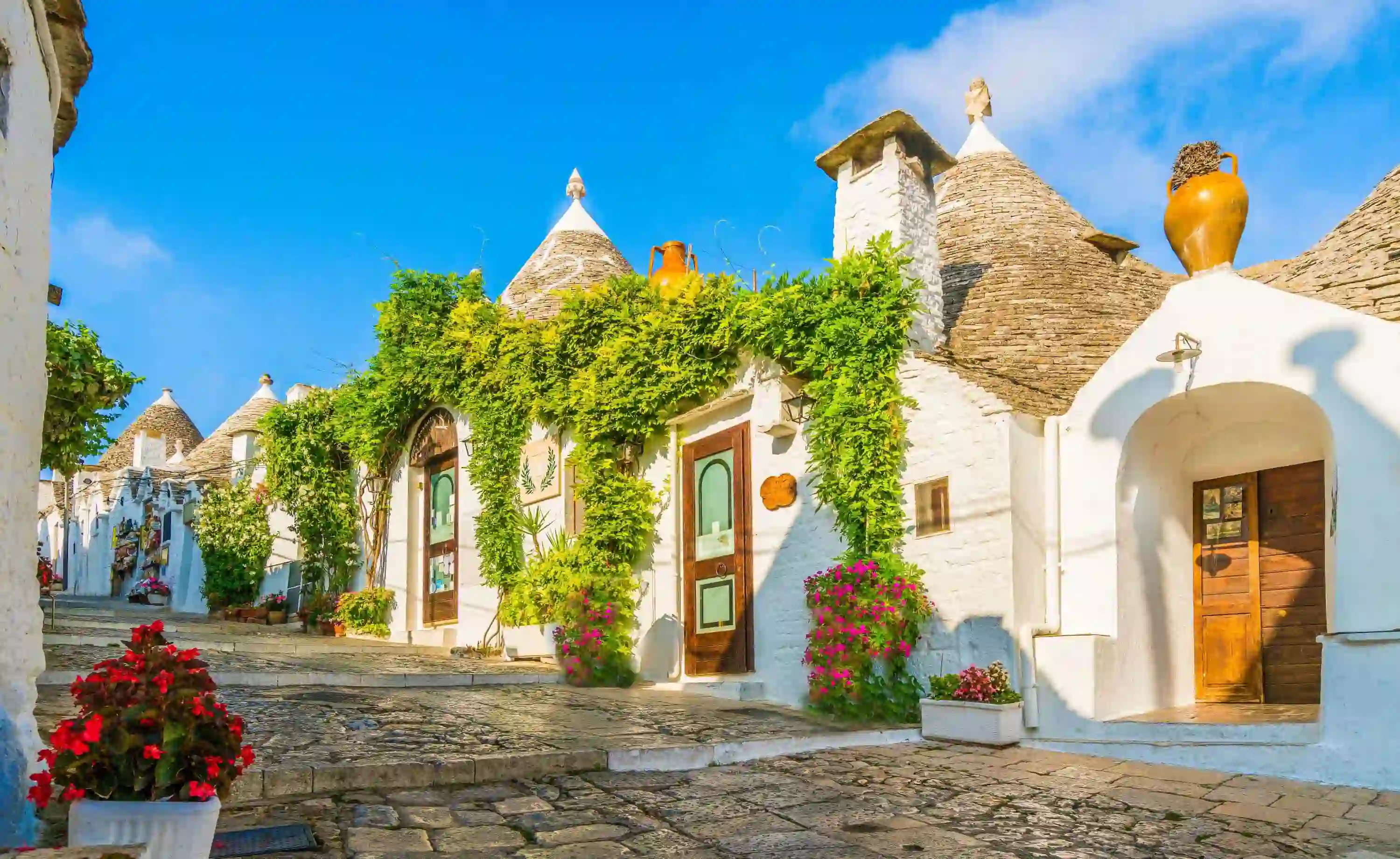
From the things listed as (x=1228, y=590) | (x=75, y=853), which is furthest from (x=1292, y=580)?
(x=75, y=853)

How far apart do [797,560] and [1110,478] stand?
110 inches

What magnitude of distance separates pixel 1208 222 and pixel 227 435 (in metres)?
24.0

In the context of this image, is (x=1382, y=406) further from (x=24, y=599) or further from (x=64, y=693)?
(x=64, y=693)

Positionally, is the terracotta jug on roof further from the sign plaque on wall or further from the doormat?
the doormat

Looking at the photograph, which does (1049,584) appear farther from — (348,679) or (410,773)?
(348,679)

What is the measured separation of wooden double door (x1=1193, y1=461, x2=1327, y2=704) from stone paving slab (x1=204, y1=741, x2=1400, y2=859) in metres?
1.89

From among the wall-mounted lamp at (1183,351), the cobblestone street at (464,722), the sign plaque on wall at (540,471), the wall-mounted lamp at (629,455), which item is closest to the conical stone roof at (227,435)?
the sign plaque on wall at (540,471)

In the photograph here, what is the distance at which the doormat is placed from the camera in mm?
4172

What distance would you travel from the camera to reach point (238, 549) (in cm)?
1814

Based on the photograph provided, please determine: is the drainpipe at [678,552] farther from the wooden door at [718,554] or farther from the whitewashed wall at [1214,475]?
the whitewashed wall at [1214,475]

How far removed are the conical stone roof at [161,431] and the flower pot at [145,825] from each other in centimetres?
3080

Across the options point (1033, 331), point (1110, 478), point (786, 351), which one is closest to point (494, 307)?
point (786, 351)

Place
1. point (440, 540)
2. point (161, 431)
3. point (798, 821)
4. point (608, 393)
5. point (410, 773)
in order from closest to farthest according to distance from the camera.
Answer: point (798, 821) → point (410, 773) → point (608, 393) → point (440, 540) → point (161, 431)

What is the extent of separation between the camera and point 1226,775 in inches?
261
